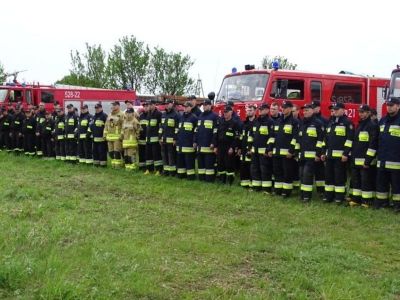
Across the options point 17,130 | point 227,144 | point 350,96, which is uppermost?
point 350,96

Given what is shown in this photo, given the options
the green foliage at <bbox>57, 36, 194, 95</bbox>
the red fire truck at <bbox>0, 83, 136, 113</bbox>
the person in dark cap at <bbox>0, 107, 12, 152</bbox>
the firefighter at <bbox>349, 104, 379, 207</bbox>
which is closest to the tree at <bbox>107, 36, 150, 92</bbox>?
the green foliage at <bbox>57, 36, 194, 95</bbox>

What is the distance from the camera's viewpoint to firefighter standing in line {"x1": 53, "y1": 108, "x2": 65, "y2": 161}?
1441 centimetres

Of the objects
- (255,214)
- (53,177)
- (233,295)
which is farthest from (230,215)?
(53,177)

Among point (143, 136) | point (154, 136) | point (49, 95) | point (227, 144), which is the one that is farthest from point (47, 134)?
point (49, 95)

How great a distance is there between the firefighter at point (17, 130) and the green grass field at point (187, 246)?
264 inches

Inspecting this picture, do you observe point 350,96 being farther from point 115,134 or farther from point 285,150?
point 115,134

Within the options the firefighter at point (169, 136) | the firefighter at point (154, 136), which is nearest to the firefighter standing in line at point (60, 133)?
the firefighter at point (154, 136)

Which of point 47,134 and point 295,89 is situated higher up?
point 295,89

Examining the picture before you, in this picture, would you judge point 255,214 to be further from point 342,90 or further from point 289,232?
point 342,90

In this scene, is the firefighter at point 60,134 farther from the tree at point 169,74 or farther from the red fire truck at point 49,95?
the tree at point 169,74

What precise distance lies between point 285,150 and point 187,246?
13.2ft

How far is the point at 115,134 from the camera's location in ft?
42.2

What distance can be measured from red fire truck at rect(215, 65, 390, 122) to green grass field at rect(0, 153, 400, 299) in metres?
3.05

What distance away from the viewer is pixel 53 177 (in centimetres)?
1130
